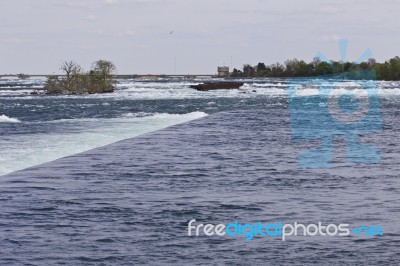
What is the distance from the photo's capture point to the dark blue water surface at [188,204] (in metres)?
14.5

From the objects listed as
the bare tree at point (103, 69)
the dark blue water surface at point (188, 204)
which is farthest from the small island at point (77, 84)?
the dark blue water surface at point (188, 204)

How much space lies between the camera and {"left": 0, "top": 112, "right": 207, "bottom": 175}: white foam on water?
2819cm

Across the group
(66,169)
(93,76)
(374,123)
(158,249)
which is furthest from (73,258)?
(93,76)

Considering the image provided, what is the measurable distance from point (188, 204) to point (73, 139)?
18001mm

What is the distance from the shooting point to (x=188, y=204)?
19.2 m

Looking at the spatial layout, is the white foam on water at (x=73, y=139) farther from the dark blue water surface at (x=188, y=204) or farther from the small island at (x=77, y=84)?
the small island at (x=77, y=84)

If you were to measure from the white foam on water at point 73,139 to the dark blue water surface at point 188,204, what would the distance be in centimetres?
85

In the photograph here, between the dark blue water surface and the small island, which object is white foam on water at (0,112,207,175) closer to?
the dark blue water surface

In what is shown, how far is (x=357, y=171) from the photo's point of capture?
25.4m

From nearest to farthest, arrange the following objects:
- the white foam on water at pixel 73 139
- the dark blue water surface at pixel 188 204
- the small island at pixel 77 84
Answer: the dark blue water surface at pixel 188 204, the white foam on water at pixel 73 139, the small island at pixel 77 84

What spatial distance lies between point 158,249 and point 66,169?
1183cm

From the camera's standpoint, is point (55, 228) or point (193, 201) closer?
point (55, 228)

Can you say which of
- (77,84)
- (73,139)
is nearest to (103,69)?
(77,84)

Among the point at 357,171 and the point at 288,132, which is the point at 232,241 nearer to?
the point at 357,171
